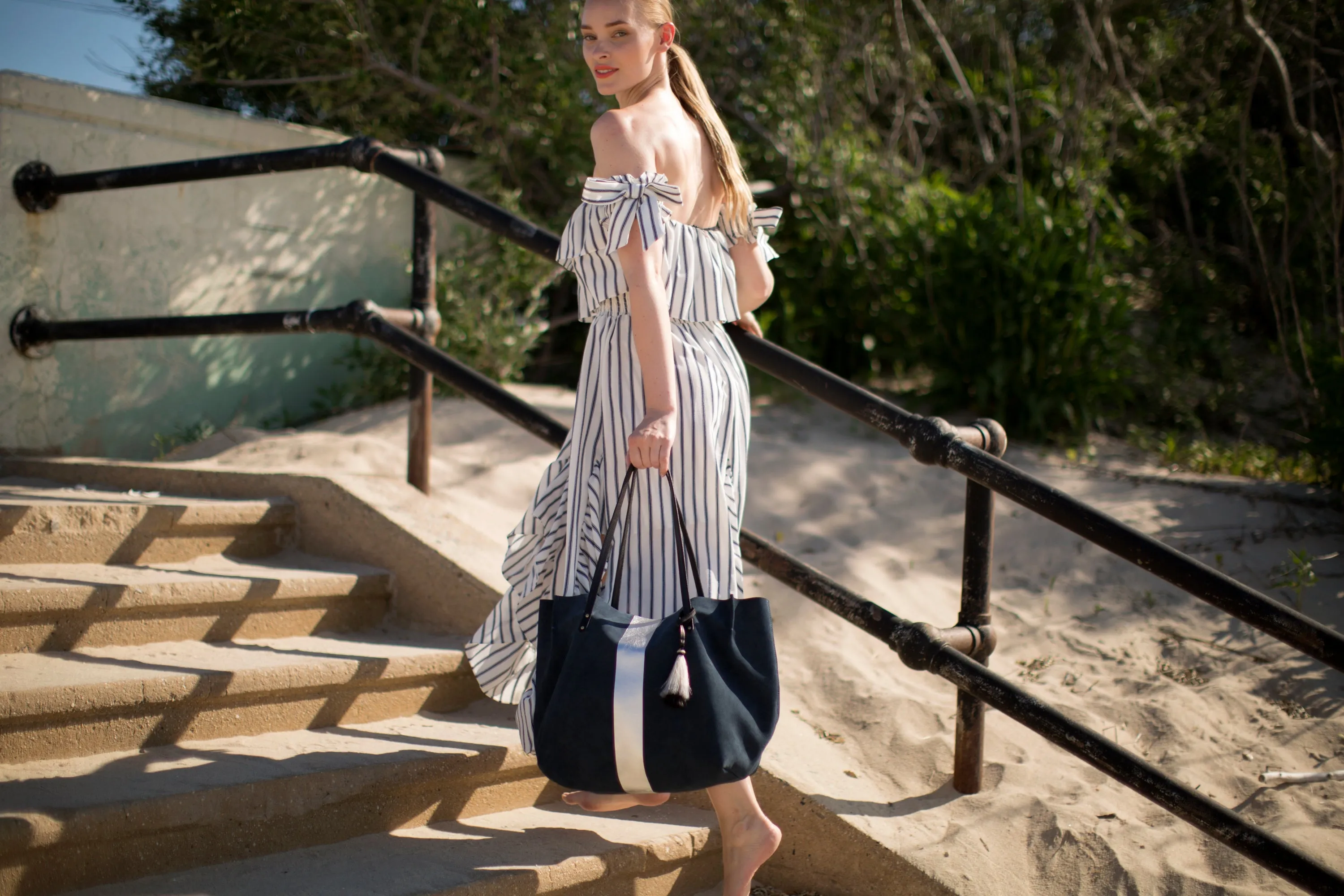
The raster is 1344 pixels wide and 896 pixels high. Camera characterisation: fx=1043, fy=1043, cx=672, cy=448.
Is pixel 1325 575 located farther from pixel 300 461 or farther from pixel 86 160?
pixel 86 160

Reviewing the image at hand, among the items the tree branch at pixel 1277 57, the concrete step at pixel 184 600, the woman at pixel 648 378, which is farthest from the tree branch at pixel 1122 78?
the concrete step at pixel 184 600

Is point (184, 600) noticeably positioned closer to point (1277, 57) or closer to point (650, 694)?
point (650, 694)

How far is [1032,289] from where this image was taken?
4.95m

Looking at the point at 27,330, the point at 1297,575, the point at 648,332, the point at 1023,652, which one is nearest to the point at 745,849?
the point at 648,332

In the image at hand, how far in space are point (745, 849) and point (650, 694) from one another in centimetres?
44

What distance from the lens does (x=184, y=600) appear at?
2400mm

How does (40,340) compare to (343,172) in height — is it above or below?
below

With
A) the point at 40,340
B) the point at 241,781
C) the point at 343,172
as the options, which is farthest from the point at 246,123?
the point at 241,781

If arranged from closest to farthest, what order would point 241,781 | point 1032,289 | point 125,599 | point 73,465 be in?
point 241,781
point 125,599
point 73,465
point 1032,289

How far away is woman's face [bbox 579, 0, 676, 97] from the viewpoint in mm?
1917

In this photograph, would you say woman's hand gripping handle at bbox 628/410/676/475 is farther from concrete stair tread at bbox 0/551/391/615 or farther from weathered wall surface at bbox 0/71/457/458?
weathered wall surface at bbox 0/71/457/458

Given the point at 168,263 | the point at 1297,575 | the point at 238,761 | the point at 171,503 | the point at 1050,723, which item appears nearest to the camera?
the point at 1050,723

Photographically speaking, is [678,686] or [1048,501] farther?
[1048,501]

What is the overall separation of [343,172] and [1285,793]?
4574 millimetres
